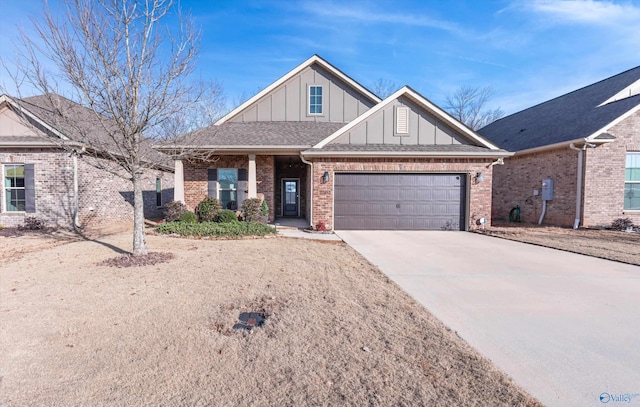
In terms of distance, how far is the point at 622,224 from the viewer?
10805 mm

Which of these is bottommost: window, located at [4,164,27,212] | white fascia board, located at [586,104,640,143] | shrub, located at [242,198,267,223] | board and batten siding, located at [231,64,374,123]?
shrub, located at [242,198,267,223]

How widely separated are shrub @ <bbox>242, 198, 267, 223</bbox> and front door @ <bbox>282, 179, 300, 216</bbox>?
4495 mm

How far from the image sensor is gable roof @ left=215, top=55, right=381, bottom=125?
45.5 feet

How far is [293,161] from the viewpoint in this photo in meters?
14.8

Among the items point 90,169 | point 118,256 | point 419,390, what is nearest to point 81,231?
point 90,169

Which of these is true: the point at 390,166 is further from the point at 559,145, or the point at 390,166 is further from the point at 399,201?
the point at 559,145

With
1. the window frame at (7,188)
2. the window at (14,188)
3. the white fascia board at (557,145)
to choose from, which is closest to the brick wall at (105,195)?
the window frame at (7,188)

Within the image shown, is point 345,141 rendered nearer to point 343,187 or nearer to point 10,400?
point 343,187

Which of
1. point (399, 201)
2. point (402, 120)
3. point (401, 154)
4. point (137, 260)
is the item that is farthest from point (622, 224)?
point (137, 260)

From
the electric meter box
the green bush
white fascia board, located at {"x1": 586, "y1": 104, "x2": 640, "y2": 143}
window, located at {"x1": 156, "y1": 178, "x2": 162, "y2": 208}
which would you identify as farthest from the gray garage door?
window, located at {"x1": 156, "y1": 178, "x2": 162, "y2": 208}

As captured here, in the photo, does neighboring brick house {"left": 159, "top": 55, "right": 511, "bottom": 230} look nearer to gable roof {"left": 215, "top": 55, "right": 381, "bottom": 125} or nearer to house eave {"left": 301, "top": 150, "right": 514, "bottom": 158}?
house eave {"left": 301, "top": 150, "right": 514, "bottom": 158}

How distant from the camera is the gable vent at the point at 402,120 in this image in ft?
35.6

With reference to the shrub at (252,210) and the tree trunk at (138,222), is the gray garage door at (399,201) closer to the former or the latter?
the shrub at (252,210)

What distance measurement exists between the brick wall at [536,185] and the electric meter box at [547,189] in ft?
0.45
